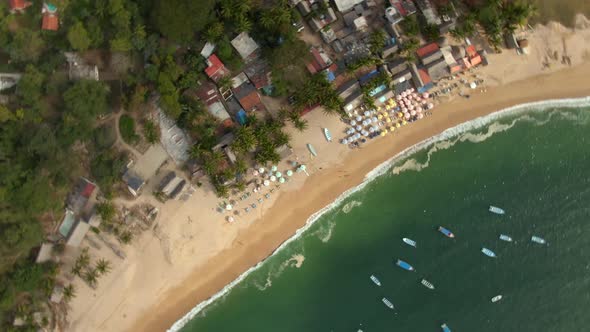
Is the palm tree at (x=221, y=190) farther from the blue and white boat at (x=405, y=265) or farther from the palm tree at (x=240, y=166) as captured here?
the blue and white boat at (x=405, y=265)

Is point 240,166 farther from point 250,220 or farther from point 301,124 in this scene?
point 301,124

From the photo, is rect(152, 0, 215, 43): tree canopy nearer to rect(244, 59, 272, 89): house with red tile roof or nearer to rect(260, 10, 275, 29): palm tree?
rect(260, 10, 275, 29): palm tree

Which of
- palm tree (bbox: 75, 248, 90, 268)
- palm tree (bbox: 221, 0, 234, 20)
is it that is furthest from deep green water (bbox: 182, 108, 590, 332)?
palm tree (bbox: 221, 0, 234, 20)

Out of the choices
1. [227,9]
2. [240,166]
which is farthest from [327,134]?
[227,9]

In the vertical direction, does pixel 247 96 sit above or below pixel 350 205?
above

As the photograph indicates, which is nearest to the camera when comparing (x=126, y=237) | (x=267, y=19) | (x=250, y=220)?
(x=267, y=19)

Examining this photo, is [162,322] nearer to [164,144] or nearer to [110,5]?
[164,144]

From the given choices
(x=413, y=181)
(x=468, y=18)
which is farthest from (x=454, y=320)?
(x=468, y=18)
